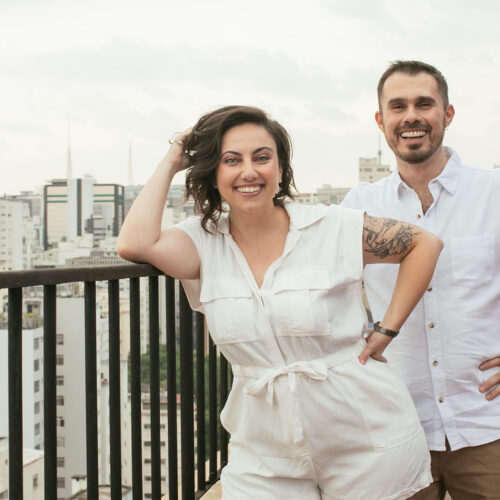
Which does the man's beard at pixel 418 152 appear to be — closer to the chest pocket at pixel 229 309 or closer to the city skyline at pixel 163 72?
the chest pocket at pixel 229 309

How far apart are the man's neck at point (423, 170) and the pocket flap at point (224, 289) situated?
0.69 meters

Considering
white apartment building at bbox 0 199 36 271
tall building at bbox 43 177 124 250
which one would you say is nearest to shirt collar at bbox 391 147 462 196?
white apartment building at bbox 0 199 36 271

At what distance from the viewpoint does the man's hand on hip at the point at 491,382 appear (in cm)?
185

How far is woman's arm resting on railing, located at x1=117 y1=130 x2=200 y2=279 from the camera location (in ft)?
5.50

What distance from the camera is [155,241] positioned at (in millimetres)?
1693

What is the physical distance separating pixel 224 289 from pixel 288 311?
7.0 inches

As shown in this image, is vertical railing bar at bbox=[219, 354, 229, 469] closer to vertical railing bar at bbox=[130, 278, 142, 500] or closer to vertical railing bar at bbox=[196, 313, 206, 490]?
vertical railing bar at bbox=[196, 313, 206, 490]

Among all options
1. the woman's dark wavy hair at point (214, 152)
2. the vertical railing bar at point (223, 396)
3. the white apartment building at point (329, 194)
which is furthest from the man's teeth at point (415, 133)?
the white apartment building at point (329, 194)

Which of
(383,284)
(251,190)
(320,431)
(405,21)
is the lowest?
(320,431)

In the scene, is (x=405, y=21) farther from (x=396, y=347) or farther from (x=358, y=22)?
(x=396, y=347)

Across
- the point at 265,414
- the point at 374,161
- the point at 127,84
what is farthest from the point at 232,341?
the point at 127,84

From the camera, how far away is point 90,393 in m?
1.75

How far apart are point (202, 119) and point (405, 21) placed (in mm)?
74971

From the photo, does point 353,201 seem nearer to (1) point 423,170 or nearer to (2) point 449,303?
(1) point 423,170
